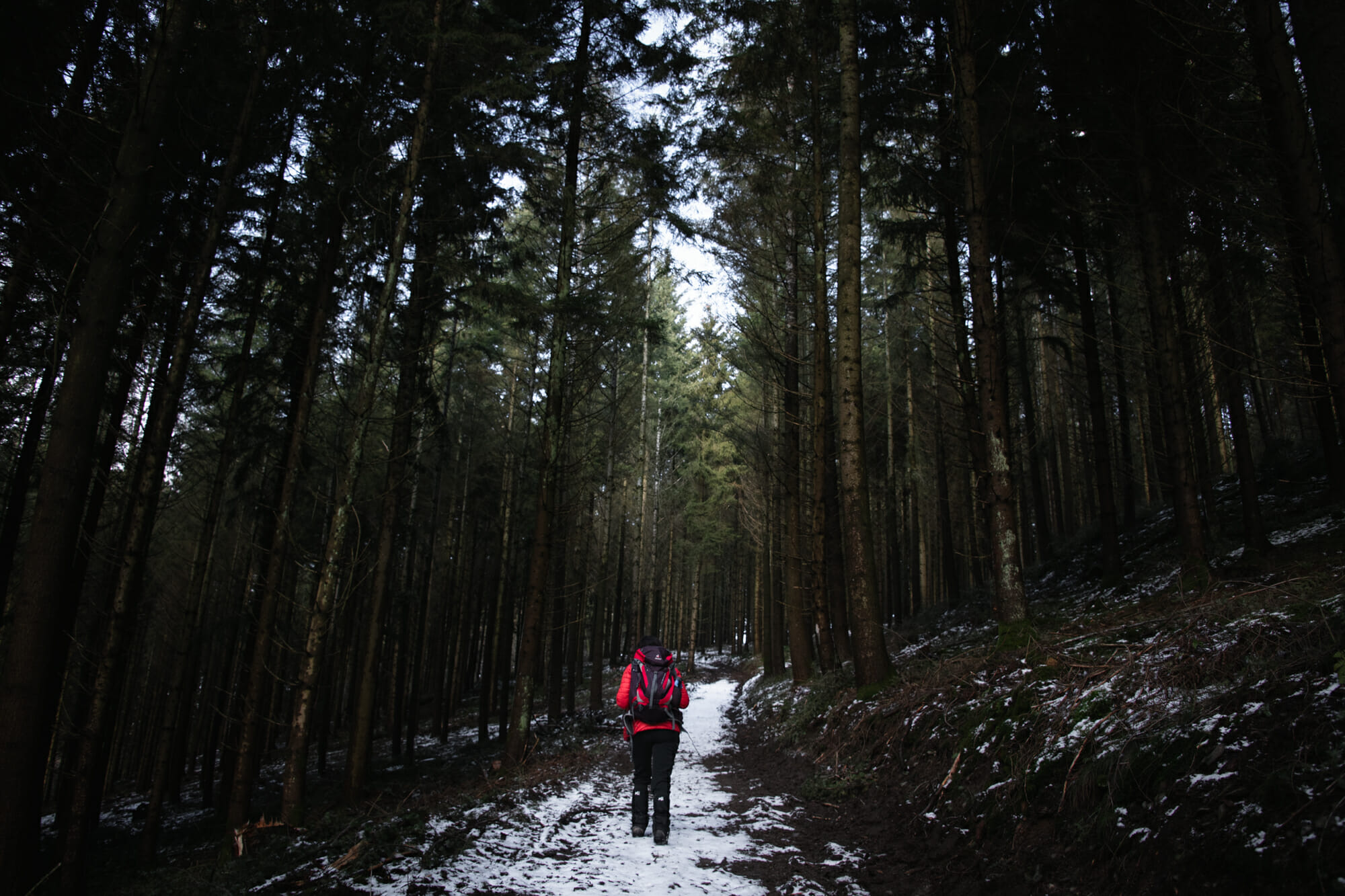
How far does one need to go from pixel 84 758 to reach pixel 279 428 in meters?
7.17

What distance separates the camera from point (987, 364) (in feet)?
24.5

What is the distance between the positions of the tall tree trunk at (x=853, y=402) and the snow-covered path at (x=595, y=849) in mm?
2745

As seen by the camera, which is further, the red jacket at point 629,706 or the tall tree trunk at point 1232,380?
the tall tree trunk at point 1232,380

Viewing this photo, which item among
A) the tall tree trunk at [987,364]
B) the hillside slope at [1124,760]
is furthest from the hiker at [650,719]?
the tall tree trunk at [987,364]

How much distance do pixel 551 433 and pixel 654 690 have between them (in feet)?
19.1

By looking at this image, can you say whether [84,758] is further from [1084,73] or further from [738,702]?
[1084,73]

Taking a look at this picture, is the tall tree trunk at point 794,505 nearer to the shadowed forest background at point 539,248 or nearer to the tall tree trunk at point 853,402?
the shadowed forest background at point 539,248

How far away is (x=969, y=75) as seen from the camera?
Answer: 787 cm

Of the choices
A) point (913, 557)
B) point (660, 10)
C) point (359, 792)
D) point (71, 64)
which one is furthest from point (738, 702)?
point (71, 64)

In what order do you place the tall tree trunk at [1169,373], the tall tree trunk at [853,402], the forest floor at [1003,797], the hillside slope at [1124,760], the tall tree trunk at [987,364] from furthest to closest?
the tall tree trunk at [853,402] < the tall tree trunk at [1169,373] < the tall tree trunk at [987,364] < the forest floor at [1003,797] < the hillside slope at [1124,760]

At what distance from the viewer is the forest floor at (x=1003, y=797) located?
2.89m

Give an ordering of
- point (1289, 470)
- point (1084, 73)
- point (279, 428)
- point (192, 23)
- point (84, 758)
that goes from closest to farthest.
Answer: point (192, 23) → point (84, 758) → point (1084, 73) → point (279, 428) → point (1289, 470)

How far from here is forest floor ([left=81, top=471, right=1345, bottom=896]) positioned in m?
2.89

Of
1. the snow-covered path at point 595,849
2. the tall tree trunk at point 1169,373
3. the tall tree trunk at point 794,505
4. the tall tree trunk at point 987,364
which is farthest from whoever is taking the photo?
the tall tree trunk at point 794,505
